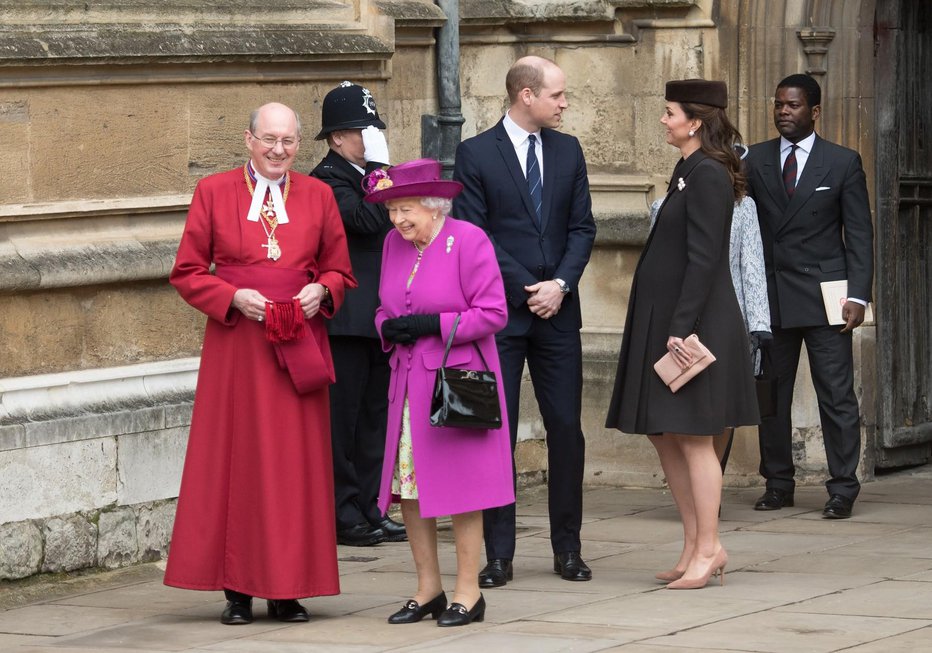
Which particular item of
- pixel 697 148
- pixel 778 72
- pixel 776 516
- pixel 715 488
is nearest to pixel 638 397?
pixel 715 488

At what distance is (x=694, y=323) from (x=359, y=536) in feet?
6.95

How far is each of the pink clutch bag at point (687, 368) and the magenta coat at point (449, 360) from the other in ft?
2.47

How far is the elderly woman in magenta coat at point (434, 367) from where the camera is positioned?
682 centimetres

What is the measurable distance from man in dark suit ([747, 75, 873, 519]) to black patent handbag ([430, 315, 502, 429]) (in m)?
2.96

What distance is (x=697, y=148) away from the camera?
7.51 metres

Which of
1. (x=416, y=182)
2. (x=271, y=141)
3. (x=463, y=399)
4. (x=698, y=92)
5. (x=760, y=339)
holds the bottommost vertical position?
(x=463, y=399)

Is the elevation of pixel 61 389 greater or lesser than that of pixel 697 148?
lesser

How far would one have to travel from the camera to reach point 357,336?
8.84 metres

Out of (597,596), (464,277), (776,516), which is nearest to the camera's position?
(464,277)

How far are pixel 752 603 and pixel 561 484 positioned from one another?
1049 mm

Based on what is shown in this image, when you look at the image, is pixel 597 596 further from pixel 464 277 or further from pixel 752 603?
pixel 464 277

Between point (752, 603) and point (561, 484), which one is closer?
point (752, 603)

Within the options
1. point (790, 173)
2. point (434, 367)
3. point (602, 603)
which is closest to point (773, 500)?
point (790, 173)

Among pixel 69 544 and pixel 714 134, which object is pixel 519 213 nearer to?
pixel 714 134
